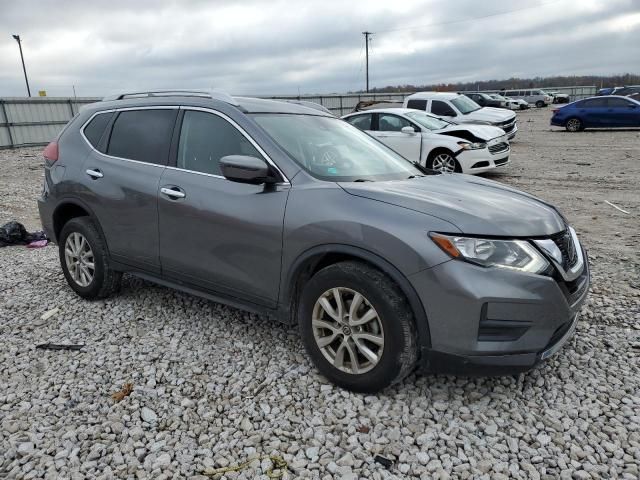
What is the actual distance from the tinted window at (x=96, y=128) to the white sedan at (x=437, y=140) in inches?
254

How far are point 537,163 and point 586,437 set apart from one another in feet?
39.2

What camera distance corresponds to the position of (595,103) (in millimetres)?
21266

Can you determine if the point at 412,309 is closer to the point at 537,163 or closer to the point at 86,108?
the point at 86,108

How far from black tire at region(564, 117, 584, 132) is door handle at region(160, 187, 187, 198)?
2204 cm

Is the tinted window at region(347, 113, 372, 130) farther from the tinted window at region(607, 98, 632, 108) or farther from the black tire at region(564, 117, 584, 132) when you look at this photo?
the tinted window at region(607, 98, 632, 108)

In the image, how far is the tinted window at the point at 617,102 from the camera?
67.9 ft

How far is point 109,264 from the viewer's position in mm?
4309

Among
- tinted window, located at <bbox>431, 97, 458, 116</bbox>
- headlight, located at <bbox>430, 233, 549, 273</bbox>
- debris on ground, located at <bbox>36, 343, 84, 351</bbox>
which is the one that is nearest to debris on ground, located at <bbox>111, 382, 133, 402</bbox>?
debris on ground, located at <bbox>36, 343, 84, 351</bbox>

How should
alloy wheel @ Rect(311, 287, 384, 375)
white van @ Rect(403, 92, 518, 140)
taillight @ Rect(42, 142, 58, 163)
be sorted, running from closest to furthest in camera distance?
alloy wheel @ Rect(311, 287, 384, 375), taillight @ Rect(42, 142, 58, 163), white van @ Rect(403, 92, 518, 140)

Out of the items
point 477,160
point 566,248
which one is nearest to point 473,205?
point 566,248

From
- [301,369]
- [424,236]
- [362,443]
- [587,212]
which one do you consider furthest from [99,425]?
[587,212]

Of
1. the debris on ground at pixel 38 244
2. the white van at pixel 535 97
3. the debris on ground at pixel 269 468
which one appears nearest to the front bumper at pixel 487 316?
the debris on ground at pixel 269 468

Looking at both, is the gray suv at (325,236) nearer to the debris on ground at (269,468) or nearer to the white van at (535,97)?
the debris on ground at (269,468)

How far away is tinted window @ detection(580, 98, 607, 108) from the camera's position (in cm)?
2108
